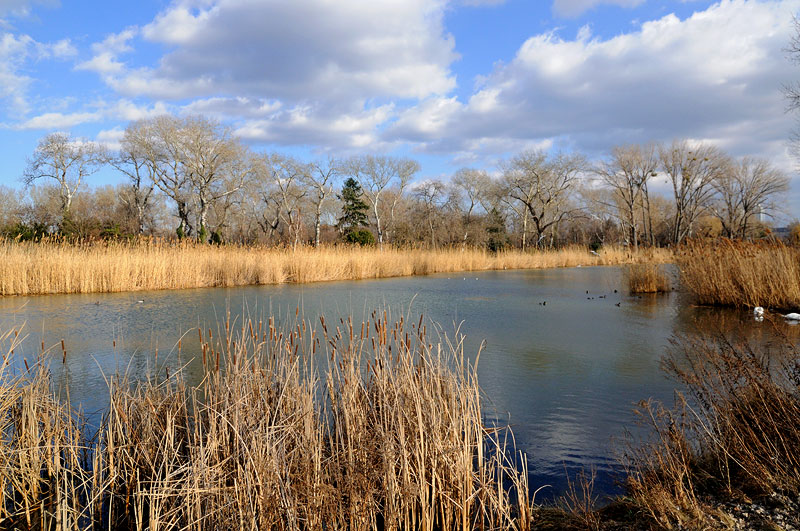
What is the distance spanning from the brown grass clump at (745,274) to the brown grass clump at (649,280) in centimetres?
167

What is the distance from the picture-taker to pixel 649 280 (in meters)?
12.4

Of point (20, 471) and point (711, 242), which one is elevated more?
point (711, 242)

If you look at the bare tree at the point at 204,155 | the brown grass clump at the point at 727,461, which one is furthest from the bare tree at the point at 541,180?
the brown grass clump at the point at 727,461

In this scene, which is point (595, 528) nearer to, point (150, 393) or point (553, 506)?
point (553, 506)

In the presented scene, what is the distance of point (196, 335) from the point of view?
6781mm

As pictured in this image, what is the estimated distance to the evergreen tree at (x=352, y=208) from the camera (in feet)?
136

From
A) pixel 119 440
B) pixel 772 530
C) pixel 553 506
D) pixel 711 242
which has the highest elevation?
pixel 711 242

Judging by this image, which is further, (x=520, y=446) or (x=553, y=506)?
(x=520, y=446)

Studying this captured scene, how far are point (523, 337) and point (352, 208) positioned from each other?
35.5 metres

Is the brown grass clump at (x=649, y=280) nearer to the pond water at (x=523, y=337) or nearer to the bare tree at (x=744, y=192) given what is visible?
the pond water at (x=523, y=337)

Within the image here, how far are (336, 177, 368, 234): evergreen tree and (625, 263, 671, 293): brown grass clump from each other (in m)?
30.2

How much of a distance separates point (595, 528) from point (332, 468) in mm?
1168

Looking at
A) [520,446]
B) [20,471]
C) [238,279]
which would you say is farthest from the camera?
[238,279]

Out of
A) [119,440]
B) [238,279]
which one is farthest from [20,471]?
[238,279]
